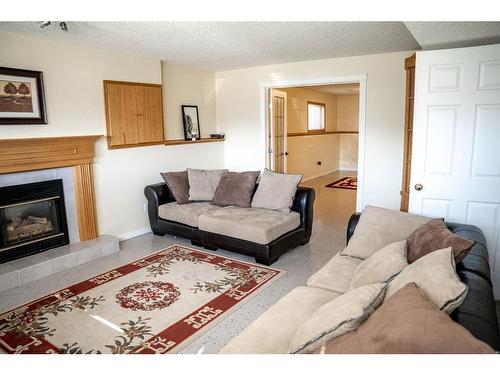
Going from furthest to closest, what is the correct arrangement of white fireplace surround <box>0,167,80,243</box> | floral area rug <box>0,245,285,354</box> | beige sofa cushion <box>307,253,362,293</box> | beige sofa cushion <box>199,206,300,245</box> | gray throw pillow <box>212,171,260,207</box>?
1. gray throw pillow <box>212,171,260,207</box>
2. beige sofa cushion <box>199,206,300,245</box>
3. white fireplace surround <box>0,167,80,243</box>
4. floral area rug <box>0,245,285,354</box>
5. beige sofa cushion <box>307,253,362,293</box>

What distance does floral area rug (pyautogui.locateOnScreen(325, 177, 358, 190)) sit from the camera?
8.02 metres

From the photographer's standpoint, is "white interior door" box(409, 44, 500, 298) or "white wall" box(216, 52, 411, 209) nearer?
"white interior door" box(409, 44, 500, 298)

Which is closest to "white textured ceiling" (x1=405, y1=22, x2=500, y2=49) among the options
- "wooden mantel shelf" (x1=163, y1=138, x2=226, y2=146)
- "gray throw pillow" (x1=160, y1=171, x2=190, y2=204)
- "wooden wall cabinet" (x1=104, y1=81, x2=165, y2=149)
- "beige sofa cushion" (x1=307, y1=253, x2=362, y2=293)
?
"beige sofa cushion" (x1=307, y1=253, x2=362, y2=293)

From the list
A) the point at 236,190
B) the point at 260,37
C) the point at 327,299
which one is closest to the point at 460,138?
the point at 327,299

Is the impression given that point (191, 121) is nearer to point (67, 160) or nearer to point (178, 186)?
point (178, 186)

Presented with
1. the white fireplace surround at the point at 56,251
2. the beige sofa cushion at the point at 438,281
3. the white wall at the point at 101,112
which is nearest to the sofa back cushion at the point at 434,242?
the beige sofa cushion at the point at 438,281

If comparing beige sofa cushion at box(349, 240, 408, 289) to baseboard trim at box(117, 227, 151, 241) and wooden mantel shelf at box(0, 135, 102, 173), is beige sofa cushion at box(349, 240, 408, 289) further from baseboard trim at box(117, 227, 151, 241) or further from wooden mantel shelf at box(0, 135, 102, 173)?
baseboard trim at box(117, 227, 151, 241)

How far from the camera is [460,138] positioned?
2699 mm

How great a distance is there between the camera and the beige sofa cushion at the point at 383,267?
6.18 ft

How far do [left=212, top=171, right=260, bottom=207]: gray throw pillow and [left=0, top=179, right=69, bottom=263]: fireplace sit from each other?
1.75 m

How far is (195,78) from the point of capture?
562 cm

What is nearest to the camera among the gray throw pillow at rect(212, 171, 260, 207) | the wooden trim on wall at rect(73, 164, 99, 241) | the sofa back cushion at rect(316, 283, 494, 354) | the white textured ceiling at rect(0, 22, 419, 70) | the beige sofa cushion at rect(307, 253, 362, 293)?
the sofa back cushion at rect(316, 283, 494, 354)

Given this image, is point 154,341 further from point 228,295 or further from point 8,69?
point 8,69
